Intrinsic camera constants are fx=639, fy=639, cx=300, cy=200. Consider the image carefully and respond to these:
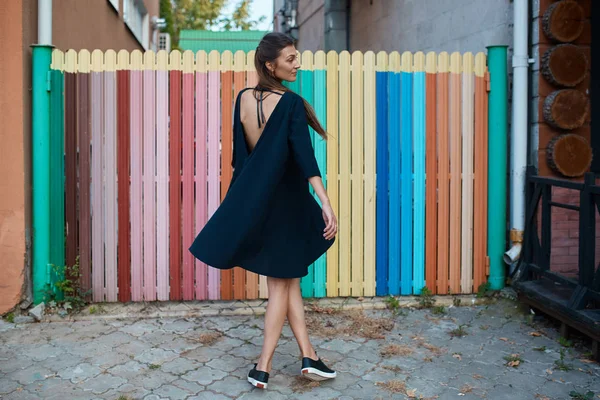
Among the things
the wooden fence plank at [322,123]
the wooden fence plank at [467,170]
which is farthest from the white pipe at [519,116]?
the wooden fence plank at [322,123]

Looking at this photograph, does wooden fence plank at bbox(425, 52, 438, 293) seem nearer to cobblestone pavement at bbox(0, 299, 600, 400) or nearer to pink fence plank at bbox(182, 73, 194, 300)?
cobblestone pavement at bbox(0, 299, 600, 400)

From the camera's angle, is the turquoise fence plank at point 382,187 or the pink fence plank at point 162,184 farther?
the turquoise fence plank at point 382,187

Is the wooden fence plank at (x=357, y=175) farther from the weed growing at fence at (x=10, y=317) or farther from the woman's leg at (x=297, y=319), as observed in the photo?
the weed growing at fence at (x=10, y=317)

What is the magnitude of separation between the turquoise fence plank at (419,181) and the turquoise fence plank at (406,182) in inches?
1.7

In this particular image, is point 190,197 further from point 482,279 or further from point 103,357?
point 482,279

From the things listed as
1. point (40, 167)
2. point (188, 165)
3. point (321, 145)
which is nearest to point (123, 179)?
point (188, 165)

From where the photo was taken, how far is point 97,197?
513 cm

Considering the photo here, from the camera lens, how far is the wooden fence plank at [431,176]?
5414 millimetres

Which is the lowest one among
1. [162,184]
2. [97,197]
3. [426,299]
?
[426,299]

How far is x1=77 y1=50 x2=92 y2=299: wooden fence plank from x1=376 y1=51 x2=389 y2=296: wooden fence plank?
7.78 ft

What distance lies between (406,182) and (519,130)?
3.34 ft

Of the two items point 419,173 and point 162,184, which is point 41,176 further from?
point 419,173

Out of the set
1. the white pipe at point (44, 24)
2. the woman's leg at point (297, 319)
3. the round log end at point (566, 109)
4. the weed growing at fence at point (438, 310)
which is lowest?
the weed growing at fence at point (438, 310)

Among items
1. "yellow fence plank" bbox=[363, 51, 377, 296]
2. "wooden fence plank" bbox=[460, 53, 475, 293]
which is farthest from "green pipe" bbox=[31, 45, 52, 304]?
"wooden fence plank" bbox=[460, 53, 475, 293]
